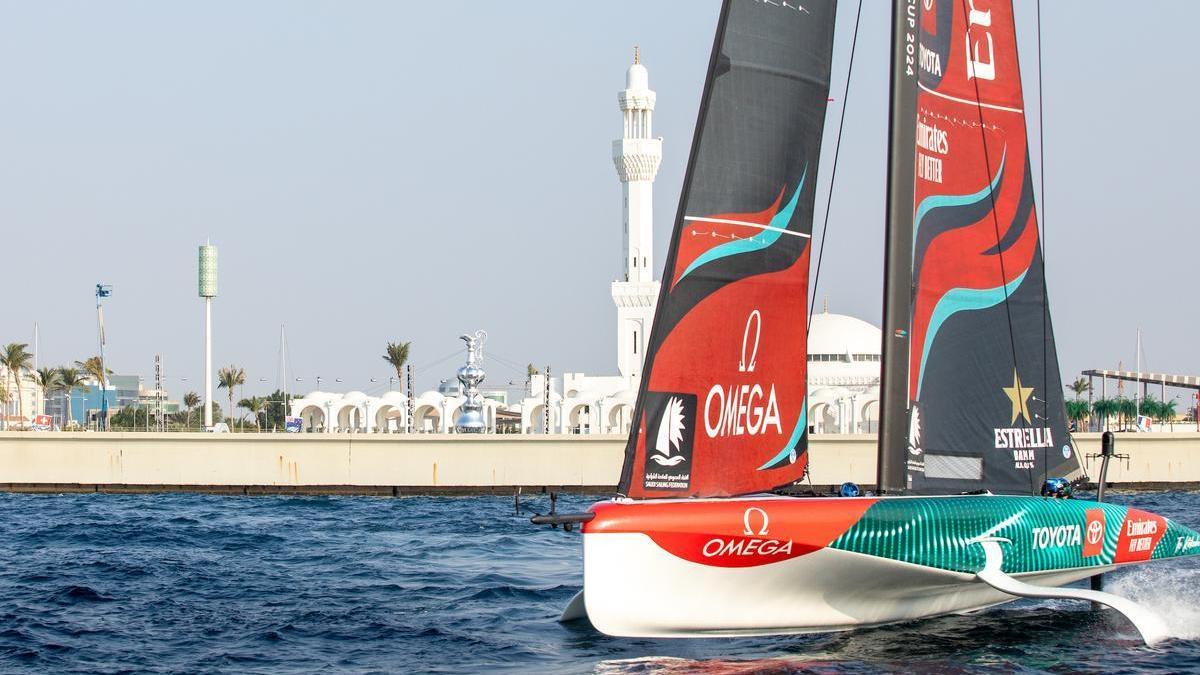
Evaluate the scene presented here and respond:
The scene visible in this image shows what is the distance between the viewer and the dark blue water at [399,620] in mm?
15625

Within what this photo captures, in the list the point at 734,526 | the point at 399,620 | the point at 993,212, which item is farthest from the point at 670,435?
the point at 993,212

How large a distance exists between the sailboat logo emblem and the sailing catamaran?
24mm

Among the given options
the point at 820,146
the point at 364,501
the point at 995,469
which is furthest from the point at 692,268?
the point at 364,501

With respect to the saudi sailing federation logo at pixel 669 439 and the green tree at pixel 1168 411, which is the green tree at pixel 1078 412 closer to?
the green tree at pixel 1168 411

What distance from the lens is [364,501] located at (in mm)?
51344

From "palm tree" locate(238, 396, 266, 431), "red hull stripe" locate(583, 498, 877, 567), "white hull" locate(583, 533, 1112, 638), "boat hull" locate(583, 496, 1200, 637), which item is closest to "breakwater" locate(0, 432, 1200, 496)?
"boat hull" locate(583, 496, 1200, 637)

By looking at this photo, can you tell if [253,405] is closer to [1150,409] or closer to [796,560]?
[1150,409]

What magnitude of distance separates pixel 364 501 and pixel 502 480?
965cm

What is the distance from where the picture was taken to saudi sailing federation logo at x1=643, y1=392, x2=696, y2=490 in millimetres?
15086

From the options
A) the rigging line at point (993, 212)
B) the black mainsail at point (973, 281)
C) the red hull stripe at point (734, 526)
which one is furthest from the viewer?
the rigging line at point (993, 212)

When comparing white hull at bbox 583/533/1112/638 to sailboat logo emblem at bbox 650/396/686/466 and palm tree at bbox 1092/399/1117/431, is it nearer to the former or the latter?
sailboat logo emblem at bbox 650/396/686/466

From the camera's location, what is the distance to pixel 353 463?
5966 centimetres

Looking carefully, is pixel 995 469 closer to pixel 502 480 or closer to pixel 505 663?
pixel 505 663

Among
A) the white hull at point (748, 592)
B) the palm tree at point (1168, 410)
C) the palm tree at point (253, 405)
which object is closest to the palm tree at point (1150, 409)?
the palm tree at point (1168, 410)
